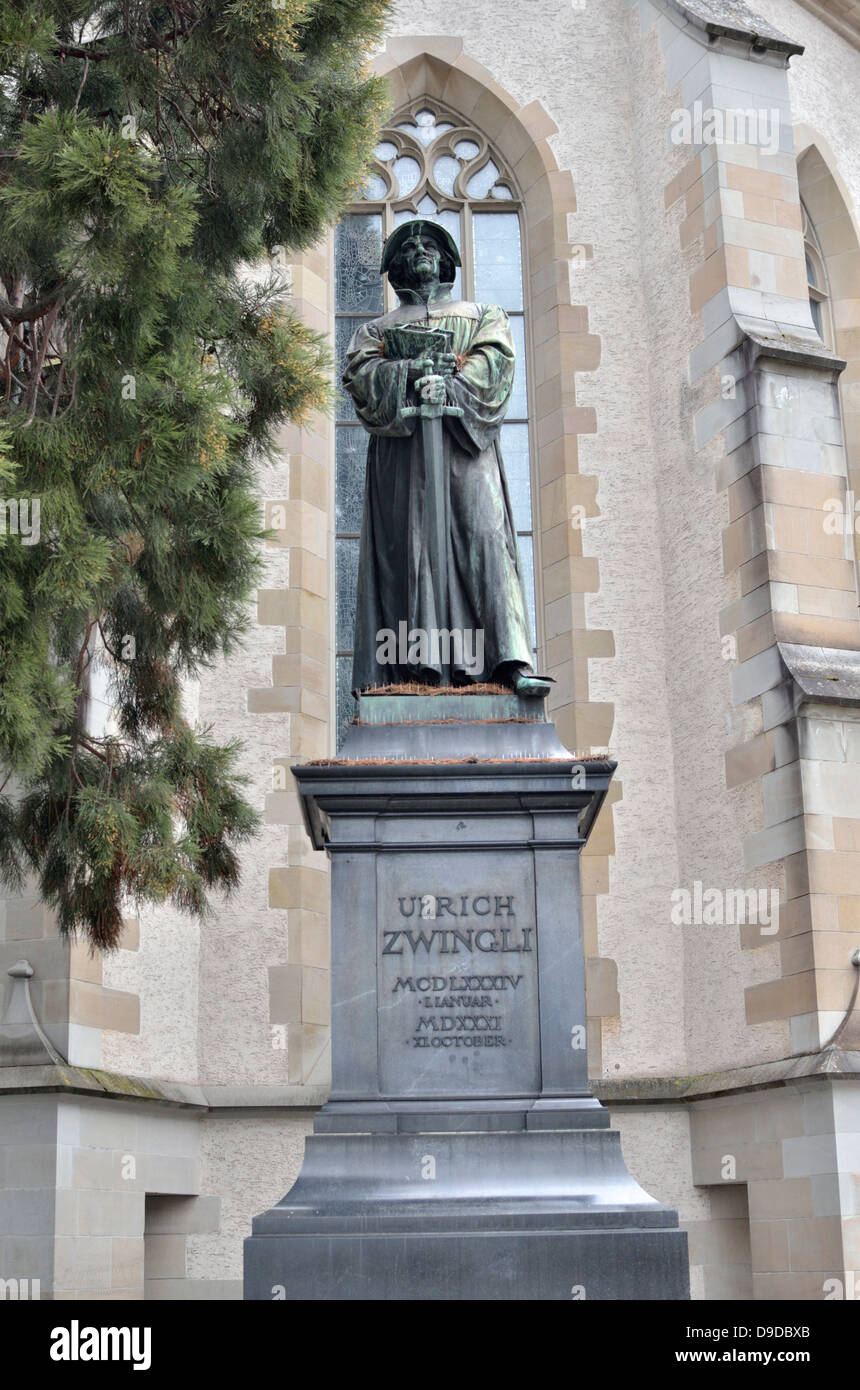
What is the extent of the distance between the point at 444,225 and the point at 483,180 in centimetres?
59

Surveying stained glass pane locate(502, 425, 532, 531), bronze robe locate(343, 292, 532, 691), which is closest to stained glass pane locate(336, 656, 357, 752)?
stained glass pane locate(502, 425, 532, 531)

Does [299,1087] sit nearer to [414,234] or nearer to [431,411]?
[431,411]

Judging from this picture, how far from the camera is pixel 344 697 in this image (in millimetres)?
11133

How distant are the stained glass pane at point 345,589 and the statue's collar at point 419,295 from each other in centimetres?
548

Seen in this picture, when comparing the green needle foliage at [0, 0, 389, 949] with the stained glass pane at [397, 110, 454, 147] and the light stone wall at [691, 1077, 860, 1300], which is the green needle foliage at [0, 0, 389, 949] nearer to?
the light stone wall at [691, 1077, 860, 1300]

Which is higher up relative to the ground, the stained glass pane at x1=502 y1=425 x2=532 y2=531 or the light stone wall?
the stained glass pane at x1=502 y1=425 x2=532 y2=531

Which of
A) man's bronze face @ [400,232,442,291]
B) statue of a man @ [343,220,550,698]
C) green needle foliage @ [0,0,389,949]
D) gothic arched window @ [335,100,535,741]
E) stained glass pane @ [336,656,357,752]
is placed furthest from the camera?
gothic arched window @ [335,100,535,741]

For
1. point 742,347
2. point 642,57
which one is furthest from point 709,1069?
point 642,57

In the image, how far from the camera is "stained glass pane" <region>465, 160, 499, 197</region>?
1241 centimetres

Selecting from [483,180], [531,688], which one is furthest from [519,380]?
[531,688]

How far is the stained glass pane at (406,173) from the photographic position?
1243 centimetres

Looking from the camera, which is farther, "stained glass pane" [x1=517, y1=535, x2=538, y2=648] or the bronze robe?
"stained glass pane" [x1=517, y1=535, x2=538, y2=648]

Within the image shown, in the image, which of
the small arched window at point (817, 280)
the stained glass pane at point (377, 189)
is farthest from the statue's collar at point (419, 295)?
the small arched window at point (817, 280)

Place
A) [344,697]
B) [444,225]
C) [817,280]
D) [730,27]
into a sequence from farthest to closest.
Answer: [817,280] → [444,225] → [344,697] → [730,27]
